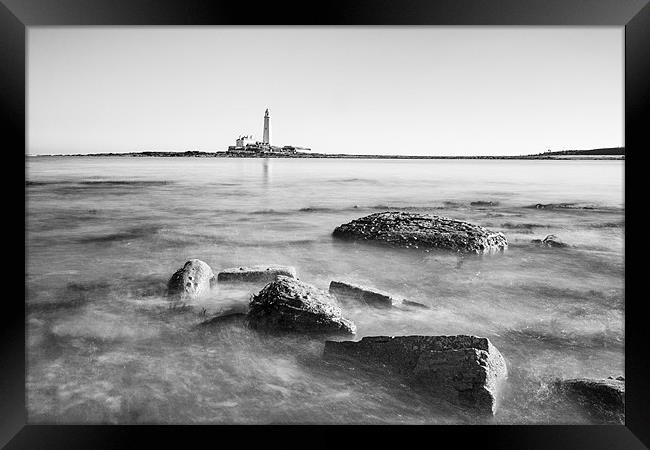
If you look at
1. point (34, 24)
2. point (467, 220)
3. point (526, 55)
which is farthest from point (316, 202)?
point (34, 24)

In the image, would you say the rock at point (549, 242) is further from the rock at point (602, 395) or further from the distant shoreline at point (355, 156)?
the rock at point (602, 395)

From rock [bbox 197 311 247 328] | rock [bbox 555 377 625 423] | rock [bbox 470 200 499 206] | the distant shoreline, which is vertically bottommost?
rock [bbox 555 377 625 423]

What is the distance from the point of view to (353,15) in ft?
5.92

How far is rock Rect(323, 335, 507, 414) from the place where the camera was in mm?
2309

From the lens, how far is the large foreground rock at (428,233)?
3641mm

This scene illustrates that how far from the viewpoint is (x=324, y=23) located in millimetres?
1871

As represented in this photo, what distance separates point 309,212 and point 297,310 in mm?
1588

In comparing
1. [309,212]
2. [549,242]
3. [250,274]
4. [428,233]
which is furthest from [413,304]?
[549,242]

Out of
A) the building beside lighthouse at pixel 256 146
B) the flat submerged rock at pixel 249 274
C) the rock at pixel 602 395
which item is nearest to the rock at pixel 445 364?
the rock at pixel 602 395

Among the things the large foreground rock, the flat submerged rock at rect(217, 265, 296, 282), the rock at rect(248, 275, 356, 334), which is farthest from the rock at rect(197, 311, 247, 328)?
the large foreground rock

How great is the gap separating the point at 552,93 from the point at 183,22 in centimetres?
298

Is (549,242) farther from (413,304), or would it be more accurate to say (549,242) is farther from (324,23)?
(324,23)

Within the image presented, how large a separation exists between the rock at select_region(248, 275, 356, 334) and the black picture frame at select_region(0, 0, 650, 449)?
0.81m

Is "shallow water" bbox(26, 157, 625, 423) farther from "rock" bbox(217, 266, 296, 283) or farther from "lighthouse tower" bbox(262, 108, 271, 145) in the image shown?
"lighthouse tower" bbox(262, 108, 271, 145)
